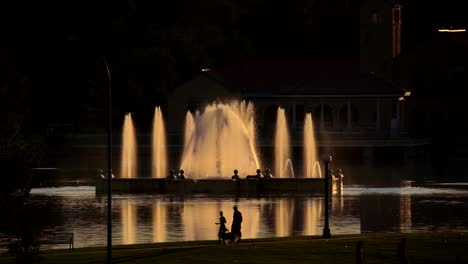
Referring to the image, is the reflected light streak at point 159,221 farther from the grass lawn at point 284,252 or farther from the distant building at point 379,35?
the distant building at point 379,35

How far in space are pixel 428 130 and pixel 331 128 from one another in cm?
813

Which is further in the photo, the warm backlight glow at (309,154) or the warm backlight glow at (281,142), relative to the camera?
the warm backlight glow at (281,142)

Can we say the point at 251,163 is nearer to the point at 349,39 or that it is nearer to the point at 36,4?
the point at 36,4

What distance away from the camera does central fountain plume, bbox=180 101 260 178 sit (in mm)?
90062

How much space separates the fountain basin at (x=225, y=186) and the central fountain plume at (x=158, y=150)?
13.2 m

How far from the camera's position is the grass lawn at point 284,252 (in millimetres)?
48688

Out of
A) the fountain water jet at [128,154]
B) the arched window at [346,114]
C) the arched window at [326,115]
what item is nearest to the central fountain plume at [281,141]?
the arched window at [326,115]

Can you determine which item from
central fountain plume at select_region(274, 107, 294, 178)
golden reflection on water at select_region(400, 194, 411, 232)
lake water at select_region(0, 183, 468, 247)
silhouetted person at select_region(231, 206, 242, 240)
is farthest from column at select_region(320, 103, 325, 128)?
silhouetted person at select_region(231, 206, 242, 240)

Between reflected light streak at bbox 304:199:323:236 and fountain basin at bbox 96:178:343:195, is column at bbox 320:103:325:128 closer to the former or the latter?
fountain basin at bbox 96:178:343:195

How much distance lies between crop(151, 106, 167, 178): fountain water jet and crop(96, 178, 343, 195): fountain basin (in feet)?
45.0

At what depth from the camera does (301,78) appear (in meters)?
149

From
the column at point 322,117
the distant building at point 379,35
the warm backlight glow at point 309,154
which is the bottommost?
the warm backlight glow at point 309,154

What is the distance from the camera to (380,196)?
82938mm

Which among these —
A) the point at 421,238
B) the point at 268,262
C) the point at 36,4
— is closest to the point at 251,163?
the point at 421,238
